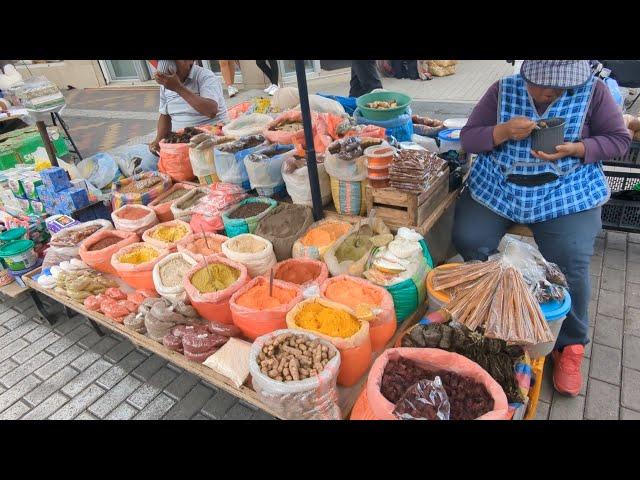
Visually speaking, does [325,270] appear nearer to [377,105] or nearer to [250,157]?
[250,157]

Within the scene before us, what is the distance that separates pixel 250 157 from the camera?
3.31 metres

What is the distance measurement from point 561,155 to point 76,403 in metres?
3.54

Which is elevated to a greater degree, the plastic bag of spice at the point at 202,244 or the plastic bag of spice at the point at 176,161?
the plastic bag of spice at the point at 176,161

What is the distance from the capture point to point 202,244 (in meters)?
3.10

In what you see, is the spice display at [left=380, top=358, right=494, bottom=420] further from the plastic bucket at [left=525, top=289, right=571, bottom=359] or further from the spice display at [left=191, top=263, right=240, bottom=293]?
the spice display at [left=191, top=263, right=240, bottom=293]

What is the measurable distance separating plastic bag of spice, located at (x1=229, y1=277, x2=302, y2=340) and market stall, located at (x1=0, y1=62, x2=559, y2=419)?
1 centimetres

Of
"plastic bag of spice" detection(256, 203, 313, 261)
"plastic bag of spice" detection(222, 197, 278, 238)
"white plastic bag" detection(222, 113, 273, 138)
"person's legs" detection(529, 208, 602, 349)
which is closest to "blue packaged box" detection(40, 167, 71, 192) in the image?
"white plastic bag" detection(222, 113, 273, 138)

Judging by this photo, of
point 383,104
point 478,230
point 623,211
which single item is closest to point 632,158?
point 623,211

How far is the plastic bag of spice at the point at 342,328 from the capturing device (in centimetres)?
207

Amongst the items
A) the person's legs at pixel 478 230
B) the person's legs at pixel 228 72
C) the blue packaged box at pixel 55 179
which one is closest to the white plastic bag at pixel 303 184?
the person's legs at pixel 478 230

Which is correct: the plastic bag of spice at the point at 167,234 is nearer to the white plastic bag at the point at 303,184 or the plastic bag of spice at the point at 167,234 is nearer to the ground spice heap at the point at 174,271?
the ground spice heap at the point at 174,271

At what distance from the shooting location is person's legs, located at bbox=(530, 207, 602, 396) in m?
2.46

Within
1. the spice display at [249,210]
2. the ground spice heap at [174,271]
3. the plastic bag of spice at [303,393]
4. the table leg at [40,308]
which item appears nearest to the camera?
the plastic bag of spice at [303,393]
